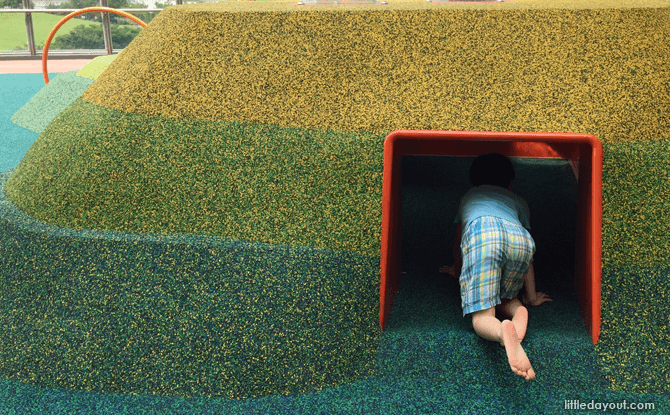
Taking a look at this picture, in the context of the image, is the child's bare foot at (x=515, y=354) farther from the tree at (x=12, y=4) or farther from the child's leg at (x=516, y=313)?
the tree at (x=12, y=4)

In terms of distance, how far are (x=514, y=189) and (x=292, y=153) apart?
164 cm

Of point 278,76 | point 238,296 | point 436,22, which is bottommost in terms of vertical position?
point 238,296

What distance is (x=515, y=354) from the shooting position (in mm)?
1738

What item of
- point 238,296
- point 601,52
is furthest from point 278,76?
point 601,52

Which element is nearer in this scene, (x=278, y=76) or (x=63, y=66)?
(x=278, y=76)

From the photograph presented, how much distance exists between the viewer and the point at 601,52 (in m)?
2.36

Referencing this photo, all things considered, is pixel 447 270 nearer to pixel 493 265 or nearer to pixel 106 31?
pixel 493 265

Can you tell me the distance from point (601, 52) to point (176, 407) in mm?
2338

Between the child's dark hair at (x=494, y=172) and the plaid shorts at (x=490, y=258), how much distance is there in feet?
1.28

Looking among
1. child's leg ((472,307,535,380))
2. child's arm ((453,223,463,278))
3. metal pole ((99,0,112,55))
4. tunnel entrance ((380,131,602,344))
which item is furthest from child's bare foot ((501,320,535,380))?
metal pole ((99,0,112,55))

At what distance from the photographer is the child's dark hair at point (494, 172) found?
2418 millimetres

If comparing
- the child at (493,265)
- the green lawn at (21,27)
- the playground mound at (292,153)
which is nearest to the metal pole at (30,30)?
the green lawn at (21,27)

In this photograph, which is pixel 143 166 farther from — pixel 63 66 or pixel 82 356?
pixel 63 66

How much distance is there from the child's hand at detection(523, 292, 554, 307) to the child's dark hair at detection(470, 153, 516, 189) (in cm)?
51
